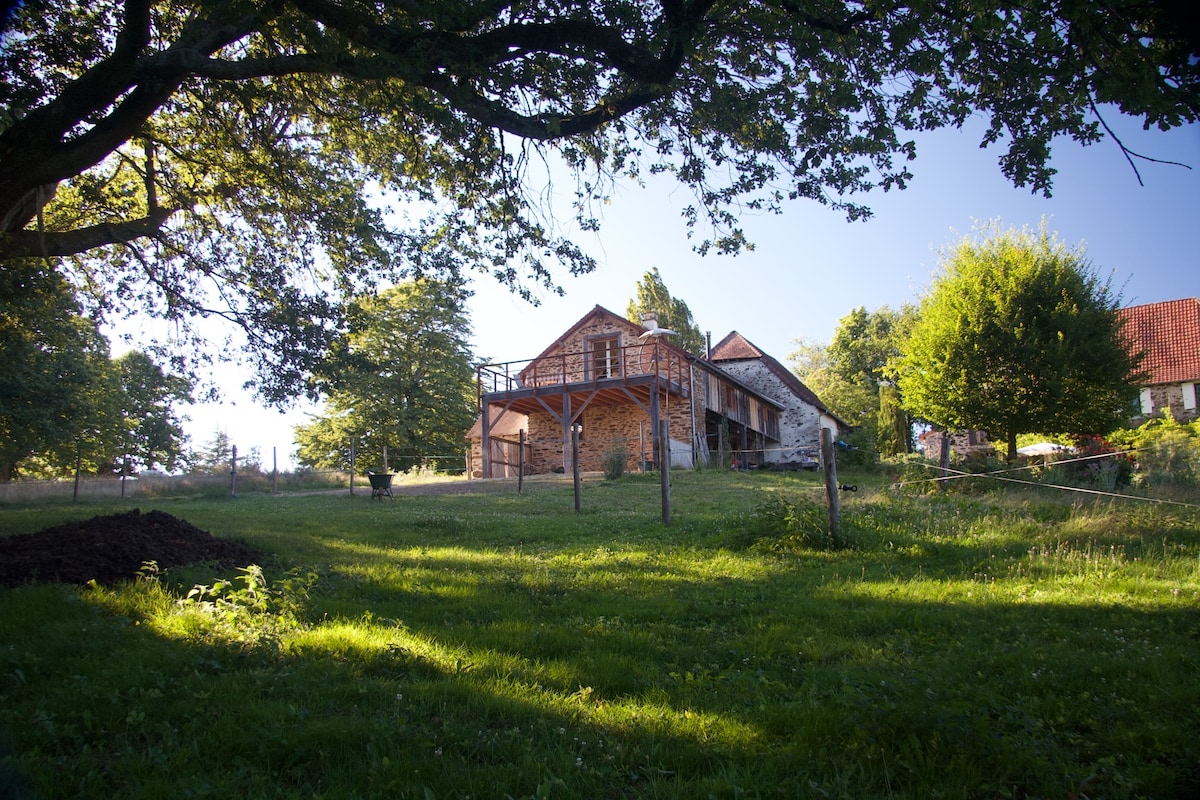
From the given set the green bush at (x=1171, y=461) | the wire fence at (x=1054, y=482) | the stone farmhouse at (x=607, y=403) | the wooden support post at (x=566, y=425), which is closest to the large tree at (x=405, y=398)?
the stone farmhouse at (x=607, y=403)

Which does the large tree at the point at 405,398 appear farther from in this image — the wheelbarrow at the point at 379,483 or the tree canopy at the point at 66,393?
the wheelbarrow at the point at 379,483

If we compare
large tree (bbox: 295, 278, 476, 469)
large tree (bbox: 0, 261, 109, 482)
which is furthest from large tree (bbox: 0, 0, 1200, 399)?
large tree (bbox: 295, 278, 476, 469)

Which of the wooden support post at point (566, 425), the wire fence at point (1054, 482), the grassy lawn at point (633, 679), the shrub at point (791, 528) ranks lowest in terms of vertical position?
the grassy lawn at point (633, 679)

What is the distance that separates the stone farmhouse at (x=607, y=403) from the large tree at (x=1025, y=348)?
7.32 meters

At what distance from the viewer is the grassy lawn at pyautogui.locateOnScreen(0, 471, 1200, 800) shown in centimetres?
278

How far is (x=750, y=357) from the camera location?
41.3 m

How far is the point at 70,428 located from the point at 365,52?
26.4 m

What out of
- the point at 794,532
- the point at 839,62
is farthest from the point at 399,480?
the point at 839,62

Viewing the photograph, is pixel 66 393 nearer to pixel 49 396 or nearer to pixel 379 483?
pixel 49 396

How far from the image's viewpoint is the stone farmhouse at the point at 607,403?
27703 mm

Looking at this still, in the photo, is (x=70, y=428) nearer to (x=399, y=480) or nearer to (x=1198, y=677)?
(x=399, y=480)

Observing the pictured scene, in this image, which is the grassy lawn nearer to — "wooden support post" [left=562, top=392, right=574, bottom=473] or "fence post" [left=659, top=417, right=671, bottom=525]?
"fence post" [left=659, top=417, right=671, bottom=525]

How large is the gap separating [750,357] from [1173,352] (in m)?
19.4

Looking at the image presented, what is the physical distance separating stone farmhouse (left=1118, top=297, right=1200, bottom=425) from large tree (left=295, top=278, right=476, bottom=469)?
32.4 meters
